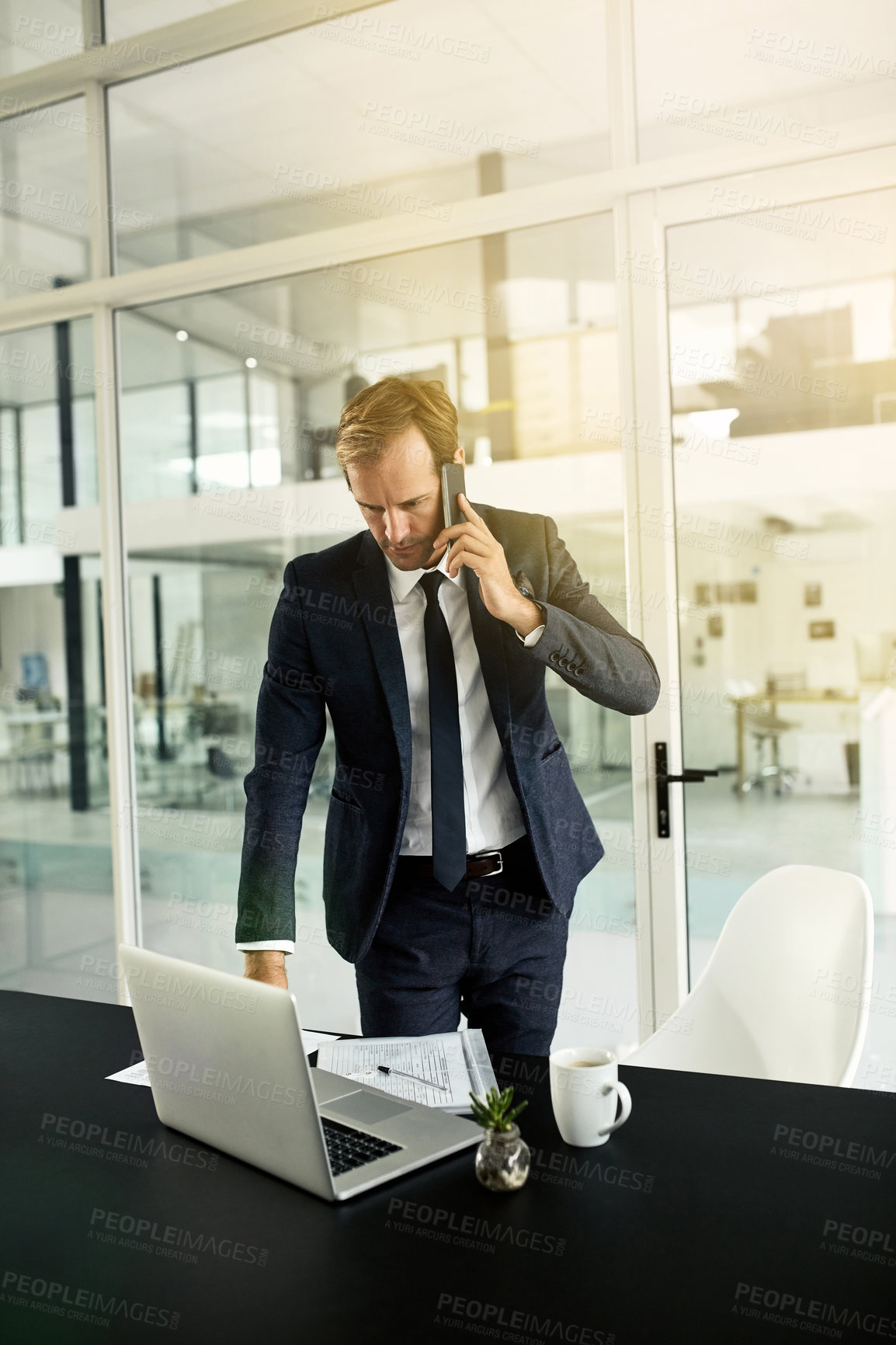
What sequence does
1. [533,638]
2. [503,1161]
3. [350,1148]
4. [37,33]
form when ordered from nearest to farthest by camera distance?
[503,1161], [350,1148], [533,638], [37,33]

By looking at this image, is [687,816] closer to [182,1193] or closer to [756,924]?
[756,924]

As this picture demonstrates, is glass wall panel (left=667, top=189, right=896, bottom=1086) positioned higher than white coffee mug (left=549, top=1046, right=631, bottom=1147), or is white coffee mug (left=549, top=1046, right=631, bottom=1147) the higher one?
glass wall panel (left=667, top=189, right=896, bottom=1086)

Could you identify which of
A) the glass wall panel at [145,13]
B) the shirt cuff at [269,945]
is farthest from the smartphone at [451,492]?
the glass wall panel at [145,13]

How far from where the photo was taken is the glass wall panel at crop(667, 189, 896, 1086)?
267 cm

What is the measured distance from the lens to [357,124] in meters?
3.36

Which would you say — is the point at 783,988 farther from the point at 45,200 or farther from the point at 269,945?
the point at 45,200

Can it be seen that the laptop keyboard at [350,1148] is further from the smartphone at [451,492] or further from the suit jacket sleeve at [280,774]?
the smartphone at [451,492]

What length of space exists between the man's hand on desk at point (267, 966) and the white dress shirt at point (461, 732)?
1.07 ft

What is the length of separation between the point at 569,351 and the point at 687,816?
1335mm

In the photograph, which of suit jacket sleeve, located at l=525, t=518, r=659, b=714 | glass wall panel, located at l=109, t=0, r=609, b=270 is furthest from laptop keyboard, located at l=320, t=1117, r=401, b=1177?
glass wall panel, located at l=109, t=0, r=609, b=270

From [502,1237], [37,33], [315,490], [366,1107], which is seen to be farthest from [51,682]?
[502,1237]

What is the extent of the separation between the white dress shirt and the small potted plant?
2.72 feet

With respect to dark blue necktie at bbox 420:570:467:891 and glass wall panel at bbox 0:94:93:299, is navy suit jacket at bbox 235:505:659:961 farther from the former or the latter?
glass wall panel at bbox 0:94:93:299

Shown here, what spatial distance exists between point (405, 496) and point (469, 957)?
91 centimetres
